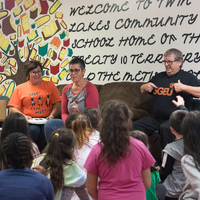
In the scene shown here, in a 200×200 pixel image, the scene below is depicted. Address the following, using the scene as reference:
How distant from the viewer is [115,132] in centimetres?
176

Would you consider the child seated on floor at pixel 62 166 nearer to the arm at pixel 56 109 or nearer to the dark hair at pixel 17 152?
the dark hair at pixel 17 152

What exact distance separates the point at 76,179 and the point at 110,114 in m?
0.48

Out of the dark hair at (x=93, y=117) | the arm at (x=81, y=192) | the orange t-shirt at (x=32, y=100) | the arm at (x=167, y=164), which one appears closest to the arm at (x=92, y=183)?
the arm at (x=81, y=192)

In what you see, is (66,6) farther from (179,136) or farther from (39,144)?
(179,136)

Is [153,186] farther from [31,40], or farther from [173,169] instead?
[31,40]

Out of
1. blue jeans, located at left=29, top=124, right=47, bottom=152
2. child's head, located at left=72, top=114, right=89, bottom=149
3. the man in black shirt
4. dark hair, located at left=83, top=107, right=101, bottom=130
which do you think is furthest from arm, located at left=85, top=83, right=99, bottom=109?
child's head, located at left=72, top=114, right=89, bottom=149

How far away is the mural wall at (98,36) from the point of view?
4.17 metres

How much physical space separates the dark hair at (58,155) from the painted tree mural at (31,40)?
295cm

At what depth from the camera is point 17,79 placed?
5129mm

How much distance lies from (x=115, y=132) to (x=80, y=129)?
2.27 ft

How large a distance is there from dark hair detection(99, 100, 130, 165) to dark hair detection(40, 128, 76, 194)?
0.96ft

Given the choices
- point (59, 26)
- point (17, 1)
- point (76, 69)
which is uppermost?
point (17, 1)

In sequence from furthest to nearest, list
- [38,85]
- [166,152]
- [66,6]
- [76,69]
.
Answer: [66,6] < [38,85] < [76,69] < [166,152]

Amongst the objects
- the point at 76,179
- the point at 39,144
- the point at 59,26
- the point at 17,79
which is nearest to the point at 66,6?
the point at 59,26
